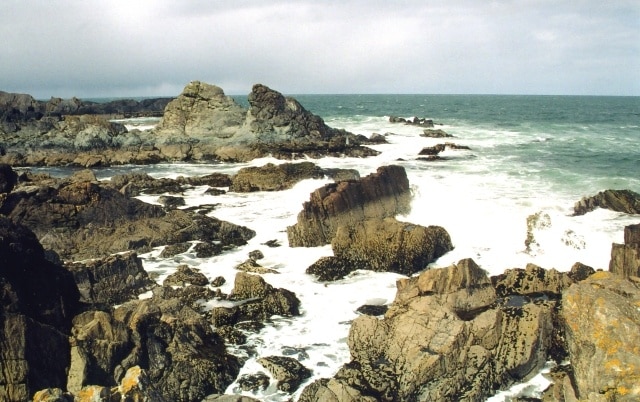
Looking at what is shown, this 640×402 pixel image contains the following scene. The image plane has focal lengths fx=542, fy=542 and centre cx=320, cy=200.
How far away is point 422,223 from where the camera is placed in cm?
2295

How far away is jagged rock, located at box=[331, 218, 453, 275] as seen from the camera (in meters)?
17.4

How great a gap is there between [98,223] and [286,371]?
38.5 feet

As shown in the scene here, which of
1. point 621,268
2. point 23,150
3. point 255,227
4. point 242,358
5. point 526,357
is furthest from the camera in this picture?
point 23,150

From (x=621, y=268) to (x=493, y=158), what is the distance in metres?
27.7

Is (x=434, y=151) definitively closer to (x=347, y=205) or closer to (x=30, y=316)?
(x=347, y=205)

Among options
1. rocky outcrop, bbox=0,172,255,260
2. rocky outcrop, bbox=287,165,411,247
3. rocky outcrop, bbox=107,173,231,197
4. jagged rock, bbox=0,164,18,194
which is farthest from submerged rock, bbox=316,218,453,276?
rocky outcrop, bbox=107,173,231,197

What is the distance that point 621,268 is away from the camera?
15219mm

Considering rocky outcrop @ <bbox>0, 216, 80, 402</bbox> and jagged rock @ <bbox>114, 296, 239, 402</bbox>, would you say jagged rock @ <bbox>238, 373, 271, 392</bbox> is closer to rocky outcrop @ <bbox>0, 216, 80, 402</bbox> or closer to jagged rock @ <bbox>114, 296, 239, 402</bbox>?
jagged rock @ <bbox>114, 296, 239, 402</bbox>

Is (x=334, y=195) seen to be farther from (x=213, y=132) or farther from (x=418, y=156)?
(x=213, y=132)

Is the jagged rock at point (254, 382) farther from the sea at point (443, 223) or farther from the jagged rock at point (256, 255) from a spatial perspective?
the jagged rock at point (256, 255)

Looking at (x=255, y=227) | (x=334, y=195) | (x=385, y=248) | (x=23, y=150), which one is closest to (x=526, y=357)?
(x=385, y=248)

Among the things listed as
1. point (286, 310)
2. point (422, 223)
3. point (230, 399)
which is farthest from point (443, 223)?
point (230, 399)

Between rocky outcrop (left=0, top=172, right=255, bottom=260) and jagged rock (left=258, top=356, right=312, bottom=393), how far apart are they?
9.10 metres

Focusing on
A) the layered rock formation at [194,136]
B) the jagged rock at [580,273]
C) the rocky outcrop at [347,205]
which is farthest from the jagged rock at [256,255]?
the layered rock formation at [194,136]
